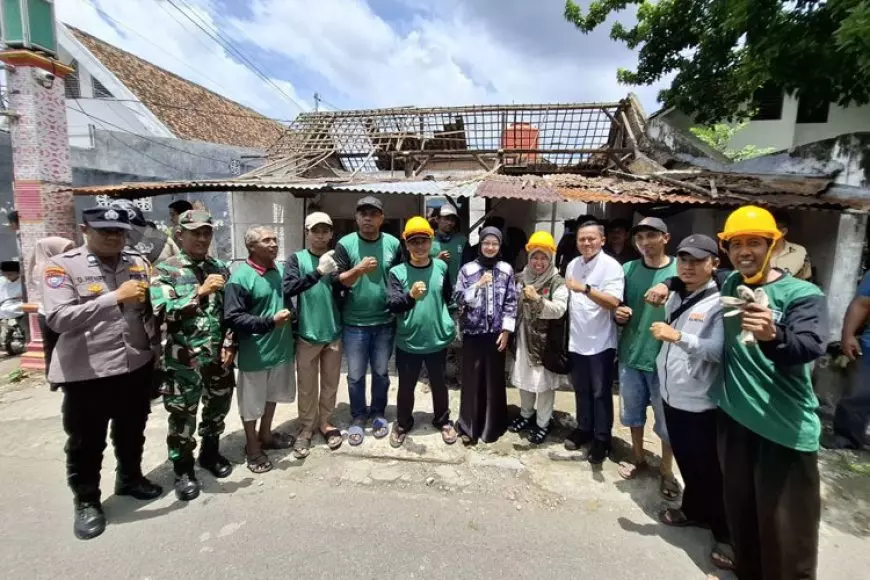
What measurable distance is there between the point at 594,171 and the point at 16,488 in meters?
8.91

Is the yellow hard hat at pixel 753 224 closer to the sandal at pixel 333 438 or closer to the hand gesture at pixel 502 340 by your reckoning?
the hand gesture at pixel 502 340

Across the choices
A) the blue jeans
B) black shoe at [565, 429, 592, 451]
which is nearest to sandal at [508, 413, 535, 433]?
black shoe at [565, 429, 592, 451]

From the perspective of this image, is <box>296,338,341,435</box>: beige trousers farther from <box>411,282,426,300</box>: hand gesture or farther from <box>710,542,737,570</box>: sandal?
<box>710,542,737,570</box>: sandal

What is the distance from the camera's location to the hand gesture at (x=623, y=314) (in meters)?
3.04

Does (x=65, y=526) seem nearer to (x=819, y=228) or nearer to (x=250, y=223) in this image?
(x=250, y=223)

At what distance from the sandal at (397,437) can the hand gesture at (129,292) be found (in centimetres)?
215

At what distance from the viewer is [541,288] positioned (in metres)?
3.40

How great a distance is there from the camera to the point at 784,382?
A: 1876mm

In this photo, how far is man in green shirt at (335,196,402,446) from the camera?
345cm

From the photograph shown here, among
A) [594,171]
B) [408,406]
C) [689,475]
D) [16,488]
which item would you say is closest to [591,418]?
[689,475]

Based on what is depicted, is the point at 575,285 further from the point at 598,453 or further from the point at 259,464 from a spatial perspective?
the point at 259,464

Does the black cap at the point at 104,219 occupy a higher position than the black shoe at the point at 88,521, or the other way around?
the black cap at the point at 104,219

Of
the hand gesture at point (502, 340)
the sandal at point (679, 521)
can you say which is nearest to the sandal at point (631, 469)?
the sandal at point (679, 521)

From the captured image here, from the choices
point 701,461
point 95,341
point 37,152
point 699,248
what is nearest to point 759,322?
point 699,248
